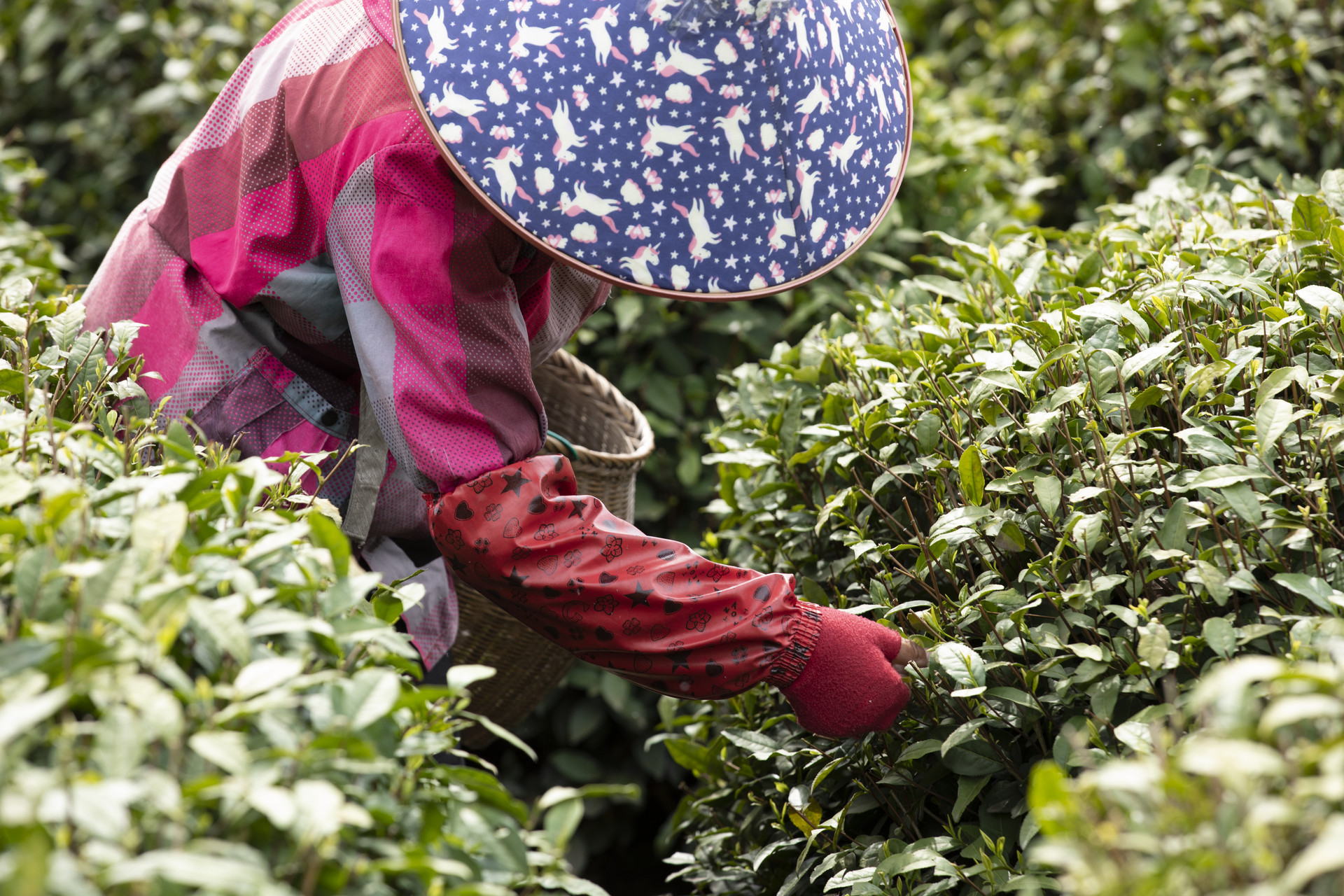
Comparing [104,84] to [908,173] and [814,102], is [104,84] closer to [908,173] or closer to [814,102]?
[908,173]

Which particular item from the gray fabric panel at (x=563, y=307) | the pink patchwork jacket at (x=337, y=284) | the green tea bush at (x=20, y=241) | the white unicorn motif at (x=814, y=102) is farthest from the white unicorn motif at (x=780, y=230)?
the green tea bush at (x=20, y=241)

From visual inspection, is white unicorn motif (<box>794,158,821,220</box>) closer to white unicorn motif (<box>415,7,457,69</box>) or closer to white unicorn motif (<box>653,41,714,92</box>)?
white unicorn motif (<box>653,41,714,92</box>)

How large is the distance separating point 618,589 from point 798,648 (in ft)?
0.80

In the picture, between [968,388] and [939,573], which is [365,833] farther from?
[968,388]

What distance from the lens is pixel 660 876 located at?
9.83 ft

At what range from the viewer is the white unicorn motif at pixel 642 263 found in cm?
129

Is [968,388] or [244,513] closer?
[244,513]

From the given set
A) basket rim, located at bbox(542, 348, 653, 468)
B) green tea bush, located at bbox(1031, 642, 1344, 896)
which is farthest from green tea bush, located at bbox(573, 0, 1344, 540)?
green tea bush, located at bbox(1031, 642, 1344, 896)

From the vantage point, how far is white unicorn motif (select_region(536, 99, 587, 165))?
128 centimetres

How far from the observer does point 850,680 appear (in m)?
1.39

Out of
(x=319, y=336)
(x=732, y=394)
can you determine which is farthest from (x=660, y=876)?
(x=319, y=336)

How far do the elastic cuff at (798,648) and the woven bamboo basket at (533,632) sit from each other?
60 centimetres

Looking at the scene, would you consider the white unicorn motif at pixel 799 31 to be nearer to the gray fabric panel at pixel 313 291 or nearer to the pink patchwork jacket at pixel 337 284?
the pink patchwork jacket at pixel 337 284

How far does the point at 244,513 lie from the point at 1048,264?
142 centimetres
